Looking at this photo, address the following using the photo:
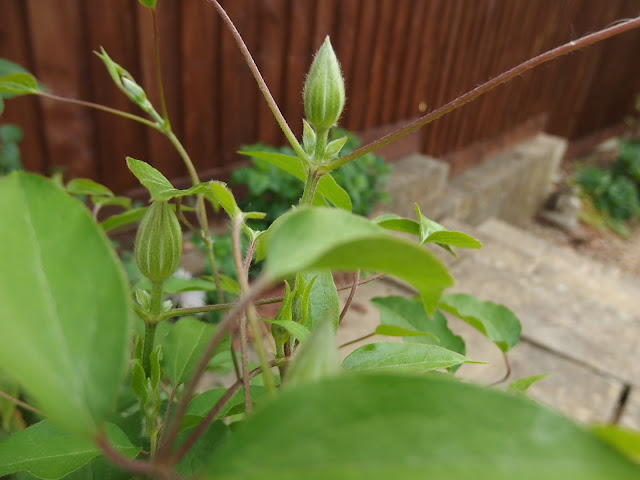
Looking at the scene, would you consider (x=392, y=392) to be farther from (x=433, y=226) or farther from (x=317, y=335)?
(x=433, y=226)

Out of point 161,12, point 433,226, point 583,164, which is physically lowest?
point 583,164

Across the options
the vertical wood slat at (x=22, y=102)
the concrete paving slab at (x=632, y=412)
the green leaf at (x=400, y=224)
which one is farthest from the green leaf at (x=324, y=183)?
the concrete paving slab at (x=632, y=412)

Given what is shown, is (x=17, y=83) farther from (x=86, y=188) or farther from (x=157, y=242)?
(x=157, y=242)

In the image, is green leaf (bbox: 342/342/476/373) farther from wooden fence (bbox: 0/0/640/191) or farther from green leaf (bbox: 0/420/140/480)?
wooden fence (bbox: 0/0/640/191)

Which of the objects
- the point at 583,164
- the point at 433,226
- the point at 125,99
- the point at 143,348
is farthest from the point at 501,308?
the point at 583,164

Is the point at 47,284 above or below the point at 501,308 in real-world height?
above

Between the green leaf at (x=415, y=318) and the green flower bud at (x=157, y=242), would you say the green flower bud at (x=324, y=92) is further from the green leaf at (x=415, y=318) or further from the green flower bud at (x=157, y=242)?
the green leaf at (x=415, y=318)

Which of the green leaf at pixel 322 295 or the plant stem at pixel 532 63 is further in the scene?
the green leaf at pixel 322 295
